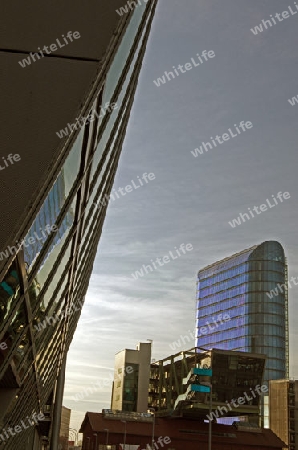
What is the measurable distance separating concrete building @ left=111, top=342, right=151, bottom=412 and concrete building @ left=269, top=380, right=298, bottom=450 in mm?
28423

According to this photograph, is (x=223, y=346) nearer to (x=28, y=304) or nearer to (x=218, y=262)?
(x=218, y=262)

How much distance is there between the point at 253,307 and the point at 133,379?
Result: 4875 centimetres

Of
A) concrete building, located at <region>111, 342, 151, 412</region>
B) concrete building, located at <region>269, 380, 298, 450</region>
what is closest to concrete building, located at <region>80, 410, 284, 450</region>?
concrete building, located at <region>111, 342, 151, 412</region>

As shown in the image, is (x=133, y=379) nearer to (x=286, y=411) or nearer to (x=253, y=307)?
(x=286, y=411)

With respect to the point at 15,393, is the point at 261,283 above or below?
above

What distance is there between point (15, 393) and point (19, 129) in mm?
8951

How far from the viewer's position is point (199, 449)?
85375 mm

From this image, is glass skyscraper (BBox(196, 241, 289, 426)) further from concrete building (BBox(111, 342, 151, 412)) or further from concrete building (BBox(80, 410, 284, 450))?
concrete building (BBox(80, 410, 284, 450))

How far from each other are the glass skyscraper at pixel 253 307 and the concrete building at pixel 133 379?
136 feet

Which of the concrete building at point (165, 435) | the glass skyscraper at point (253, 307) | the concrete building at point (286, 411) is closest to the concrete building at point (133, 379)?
the concrete building at point (165, 435)

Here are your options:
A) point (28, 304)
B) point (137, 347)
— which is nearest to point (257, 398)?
point (137, 347)

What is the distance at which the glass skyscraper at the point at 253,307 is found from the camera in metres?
144

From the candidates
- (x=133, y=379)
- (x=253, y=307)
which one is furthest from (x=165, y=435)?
(x=253, y=307)

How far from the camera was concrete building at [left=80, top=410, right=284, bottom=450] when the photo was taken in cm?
8325
